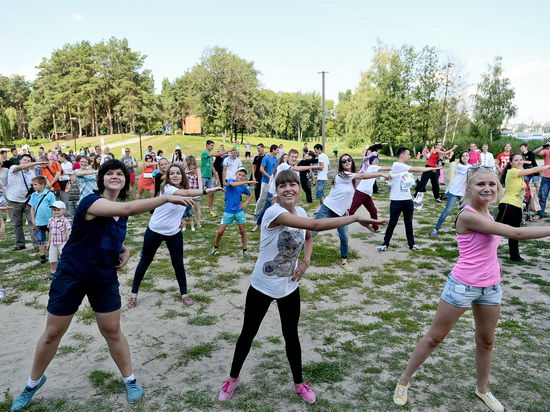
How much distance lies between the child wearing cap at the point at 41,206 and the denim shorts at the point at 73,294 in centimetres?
484

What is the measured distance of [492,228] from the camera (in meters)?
2.76

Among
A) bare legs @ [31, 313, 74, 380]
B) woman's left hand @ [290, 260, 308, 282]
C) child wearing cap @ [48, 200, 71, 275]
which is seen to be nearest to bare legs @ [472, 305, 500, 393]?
woman's left hand @ [290, 260, 308, 282]

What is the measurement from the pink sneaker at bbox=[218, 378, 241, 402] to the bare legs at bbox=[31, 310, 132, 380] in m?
0.88

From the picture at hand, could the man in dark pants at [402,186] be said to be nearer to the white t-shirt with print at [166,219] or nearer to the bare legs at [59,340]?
the white t-shirt with print at [166,219]

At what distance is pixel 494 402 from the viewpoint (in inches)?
127

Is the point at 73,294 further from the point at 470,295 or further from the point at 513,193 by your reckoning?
the point at 513,193

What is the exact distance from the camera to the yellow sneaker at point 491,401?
10.5 feet

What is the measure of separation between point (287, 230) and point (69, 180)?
1003 centimetres

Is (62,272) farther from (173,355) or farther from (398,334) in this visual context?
(398,334)

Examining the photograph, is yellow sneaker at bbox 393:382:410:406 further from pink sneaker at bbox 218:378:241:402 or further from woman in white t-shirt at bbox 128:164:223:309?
woman in white t-shirt at bbox 128:164:223:309

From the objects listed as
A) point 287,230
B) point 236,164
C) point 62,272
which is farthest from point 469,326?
point 236,164

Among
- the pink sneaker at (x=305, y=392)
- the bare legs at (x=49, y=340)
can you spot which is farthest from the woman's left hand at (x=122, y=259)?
the pink sneaker at (x=305, y=392)

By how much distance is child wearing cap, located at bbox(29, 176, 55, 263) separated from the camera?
7109 millimetres

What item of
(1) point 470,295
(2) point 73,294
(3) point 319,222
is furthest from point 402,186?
(2) point 73,294
